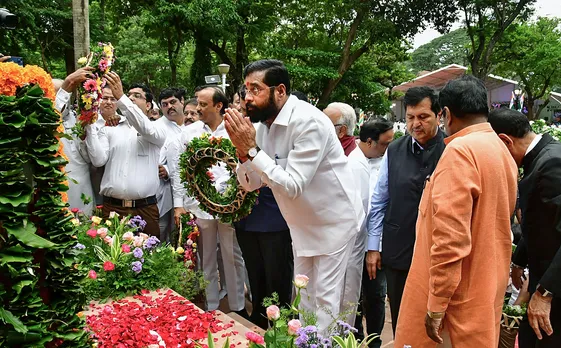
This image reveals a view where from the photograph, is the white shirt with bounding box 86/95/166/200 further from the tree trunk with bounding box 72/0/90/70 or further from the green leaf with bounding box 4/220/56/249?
the tree trunk with bounding box 72/0/90/70

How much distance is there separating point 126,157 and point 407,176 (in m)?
3.04

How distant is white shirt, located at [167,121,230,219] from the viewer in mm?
4598

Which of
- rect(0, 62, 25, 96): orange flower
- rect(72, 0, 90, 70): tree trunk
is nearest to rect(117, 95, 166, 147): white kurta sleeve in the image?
rect(0, 62, 25, 96): orange flower

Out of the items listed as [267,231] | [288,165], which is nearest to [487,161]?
[288,165]

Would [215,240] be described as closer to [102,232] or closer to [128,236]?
[128,236]

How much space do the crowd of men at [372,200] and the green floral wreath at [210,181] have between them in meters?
0.22

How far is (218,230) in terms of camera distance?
4797 millimetres

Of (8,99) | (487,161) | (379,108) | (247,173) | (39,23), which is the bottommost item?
(379,108)

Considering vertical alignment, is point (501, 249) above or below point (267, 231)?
above

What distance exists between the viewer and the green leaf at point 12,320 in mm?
1843

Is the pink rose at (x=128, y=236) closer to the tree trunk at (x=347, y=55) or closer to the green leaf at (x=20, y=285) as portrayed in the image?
the green leaf at (x=20, y=285)

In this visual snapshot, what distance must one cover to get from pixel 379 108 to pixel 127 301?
75.8 feet

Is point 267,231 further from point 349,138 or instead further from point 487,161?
point 487,161

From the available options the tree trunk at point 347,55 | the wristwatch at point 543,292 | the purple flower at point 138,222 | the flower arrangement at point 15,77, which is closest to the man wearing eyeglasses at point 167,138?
the purple flower at point 138,222
